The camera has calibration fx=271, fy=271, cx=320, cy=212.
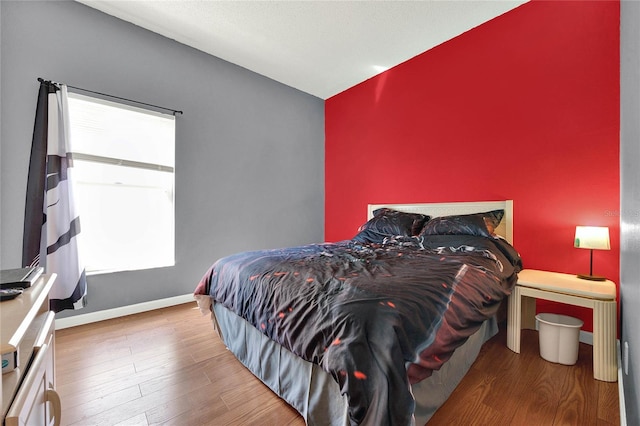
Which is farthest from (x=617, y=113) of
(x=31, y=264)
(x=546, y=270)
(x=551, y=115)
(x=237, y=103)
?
(x=31, y=264)

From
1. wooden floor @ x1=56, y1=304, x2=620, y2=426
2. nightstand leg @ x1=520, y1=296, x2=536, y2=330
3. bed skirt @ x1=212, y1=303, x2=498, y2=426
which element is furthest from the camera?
nightstand leg @ x1=520, y1=296, x2=536, y2=330

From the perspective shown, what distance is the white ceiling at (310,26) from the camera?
2461 millimetres

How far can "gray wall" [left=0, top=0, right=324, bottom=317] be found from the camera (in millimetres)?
2203

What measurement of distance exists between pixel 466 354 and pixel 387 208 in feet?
6.63

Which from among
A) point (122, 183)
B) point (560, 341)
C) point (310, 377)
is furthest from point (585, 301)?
point (122, 183)

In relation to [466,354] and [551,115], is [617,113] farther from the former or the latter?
[466,354]

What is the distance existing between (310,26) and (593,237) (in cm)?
299

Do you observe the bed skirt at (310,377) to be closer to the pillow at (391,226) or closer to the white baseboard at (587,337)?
the white baseboard at (587,337)

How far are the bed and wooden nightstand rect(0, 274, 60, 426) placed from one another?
85 centimetres

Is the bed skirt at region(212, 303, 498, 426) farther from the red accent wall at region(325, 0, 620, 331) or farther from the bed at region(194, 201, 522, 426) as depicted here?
the red accent wall at region(325, 0, 620, 331)

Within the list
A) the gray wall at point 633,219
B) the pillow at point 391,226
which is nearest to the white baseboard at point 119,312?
the pillow at point 391,226

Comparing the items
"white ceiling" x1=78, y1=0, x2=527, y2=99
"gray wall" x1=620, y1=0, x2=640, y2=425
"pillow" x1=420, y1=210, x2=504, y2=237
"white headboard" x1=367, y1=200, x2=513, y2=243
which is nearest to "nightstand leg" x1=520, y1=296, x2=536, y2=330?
→ "white headboard" x1=367, y1=200, x2=513, y2=243

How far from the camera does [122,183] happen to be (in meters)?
2.75

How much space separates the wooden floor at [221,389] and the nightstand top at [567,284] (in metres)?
0.50
